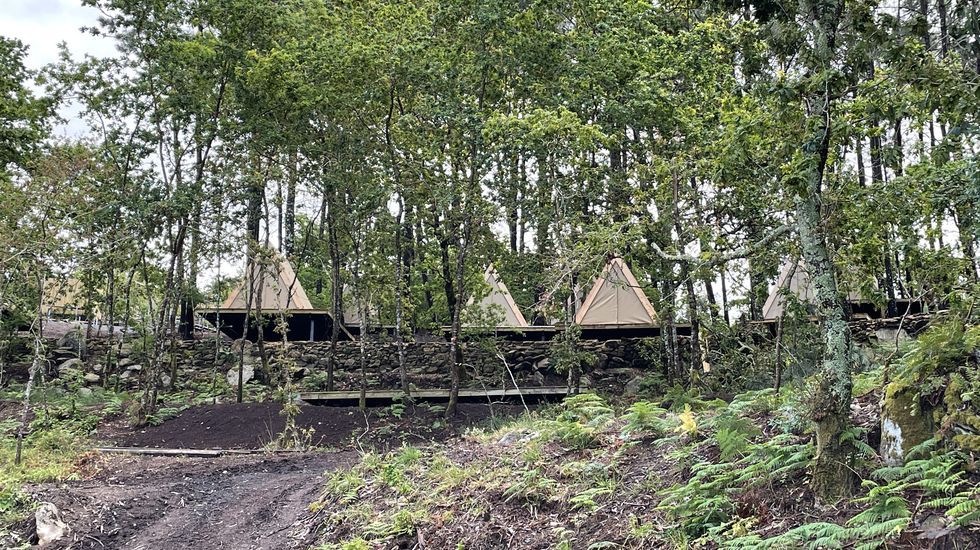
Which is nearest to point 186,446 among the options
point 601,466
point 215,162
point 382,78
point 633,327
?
point 215,162

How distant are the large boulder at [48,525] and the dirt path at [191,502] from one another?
0.31 feet

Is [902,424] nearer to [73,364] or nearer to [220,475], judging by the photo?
[220,475]

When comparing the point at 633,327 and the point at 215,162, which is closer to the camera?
the point at 215,162

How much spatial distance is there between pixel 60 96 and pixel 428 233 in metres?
7.52

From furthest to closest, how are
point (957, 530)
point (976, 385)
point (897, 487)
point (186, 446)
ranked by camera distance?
point (186, 446), point (976, 385), point (897, 487), point (957, 530)

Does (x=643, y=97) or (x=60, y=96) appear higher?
(x=60, y=96)

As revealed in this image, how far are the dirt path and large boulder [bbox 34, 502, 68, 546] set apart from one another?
9cm

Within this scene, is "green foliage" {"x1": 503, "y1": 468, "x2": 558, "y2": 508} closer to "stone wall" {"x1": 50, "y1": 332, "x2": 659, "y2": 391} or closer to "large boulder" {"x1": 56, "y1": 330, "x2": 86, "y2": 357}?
"stone wall" {"x1": 50, "y1": 332, "x2": 659, "y2": 391}

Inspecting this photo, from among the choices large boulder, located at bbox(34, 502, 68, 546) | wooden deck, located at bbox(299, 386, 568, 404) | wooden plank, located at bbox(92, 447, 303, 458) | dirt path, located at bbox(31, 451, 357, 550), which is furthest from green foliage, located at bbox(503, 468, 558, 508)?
wooden deck, located at bbox(299, 386, 568, 404)

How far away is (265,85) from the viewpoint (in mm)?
10664

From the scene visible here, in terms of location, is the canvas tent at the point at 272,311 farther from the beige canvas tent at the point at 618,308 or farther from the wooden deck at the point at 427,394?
the beige canvas tent at the point at 618,308

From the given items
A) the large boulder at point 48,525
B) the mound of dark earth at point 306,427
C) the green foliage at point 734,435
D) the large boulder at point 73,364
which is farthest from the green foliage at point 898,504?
the large boulder at point 73,364

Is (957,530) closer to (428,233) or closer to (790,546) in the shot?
(790,546)

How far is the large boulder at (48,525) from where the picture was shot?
213 inches
